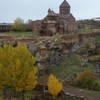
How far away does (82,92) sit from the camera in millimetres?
27344

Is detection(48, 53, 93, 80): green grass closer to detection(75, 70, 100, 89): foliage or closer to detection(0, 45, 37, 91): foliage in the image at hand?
detection(75, 70, 100, 89): foliage

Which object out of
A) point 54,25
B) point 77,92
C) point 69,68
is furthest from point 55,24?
point 77,92

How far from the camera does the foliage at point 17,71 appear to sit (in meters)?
25.8

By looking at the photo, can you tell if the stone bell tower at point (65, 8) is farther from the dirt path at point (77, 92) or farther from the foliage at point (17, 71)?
the foliage at point (17, 71)

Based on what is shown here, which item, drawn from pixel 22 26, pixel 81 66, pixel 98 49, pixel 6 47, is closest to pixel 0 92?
pixel 6 47

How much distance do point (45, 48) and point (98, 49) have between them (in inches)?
265

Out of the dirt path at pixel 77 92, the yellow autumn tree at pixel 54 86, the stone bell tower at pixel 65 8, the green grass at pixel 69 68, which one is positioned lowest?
the dirt path at pixel 77 92

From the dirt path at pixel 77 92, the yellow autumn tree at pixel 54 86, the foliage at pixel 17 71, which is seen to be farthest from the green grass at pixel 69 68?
the foliage at pixel 17 71

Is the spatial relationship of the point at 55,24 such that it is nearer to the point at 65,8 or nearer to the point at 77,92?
the point at 65,8

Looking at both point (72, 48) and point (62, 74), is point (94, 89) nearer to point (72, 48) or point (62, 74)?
point (62, 74)

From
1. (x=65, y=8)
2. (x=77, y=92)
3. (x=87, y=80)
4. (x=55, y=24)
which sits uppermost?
(x=65, y=8)

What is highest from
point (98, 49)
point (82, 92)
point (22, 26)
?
point (22, 26)

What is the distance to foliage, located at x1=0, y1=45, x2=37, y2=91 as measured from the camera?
2578cm

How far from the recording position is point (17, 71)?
1021 inches
